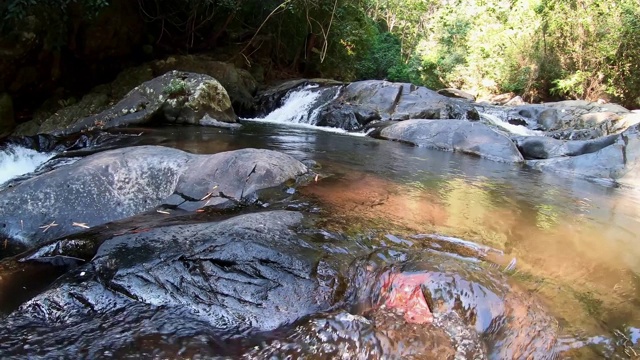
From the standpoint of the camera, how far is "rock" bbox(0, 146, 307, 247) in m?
3.23

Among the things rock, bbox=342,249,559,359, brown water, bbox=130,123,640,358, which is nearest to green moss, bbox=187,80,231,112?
brown water, bbox=130,123,640,358

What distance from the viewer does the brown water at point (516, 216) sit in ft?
8.09

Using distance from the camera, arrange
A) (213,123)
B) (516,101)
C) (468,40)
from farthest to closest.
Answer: (468,40) → (516,101) → (213,123)

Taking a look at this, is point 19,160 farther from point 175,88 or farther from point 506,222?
point 506,222

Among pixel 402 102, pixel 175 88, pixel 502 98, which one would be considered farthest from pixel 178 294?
pixel 502 98

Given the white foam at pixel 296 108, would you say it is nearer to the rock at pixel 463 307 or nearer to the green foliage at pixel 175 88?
the green foliage at pixel 175 88

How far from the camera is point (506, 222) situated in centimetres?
390

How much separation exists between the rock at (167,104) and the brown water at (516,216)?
1.02m

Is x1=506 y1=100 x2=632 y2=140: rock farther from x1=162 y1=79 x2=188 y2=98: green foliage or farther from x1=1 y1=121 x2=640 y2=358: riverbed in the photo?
x1=162 y1=79 x2=188 y2=98: green foliage

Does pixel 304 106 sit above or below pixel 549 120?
below

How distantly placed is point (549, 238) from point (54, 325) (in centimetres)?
359

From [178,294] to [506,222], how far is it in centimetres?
301

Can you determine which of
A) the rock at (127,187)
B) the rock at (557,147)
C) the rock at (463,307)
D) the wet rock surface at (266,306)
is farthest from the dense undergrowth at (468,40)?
the rock at (463,307)

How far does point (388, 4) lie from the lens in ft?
81.6
